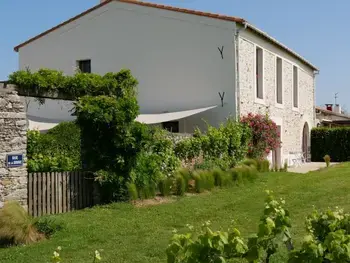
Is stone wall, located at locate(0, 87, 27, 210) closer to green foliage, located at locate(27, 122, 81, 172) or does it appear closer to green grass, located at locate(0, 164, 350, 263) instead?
green grass, located at locate(0, 164, 350, 263)

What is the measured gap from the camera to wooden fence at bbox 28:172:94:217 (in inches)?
397

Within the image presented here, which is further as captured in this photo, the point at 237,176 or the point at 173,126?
the point at 173,126

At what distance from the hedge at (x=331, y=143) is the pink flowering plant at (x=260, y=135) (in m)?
9.14

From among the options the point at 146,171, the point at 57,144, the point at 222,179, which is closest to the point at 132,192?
the point at 146,171

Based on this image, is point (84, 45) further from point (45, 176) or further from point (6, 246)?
point (6, 246)

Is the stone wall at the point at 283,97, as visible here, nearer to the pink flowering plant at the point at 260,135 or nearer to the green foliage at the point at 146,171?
the pink flowering plant at the point at 260,135

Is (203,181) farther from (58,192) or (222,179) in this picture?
(58,192)

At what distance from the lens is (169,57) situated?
742 inches

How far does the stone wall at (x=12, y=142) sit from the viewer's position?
9.48 m

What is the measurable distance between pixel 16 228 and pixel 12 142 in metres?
2.29

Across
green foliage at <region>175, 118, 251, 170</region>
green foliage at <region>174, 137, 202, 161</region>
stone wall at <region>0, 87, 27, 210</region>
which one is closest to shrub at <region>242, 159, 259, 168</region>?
green foliage at <region>175, 118, 251, 170</region>

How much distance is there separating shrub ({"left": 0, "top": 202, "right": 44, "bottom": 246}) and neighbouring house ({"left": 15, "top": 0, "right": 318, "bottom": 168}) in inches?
339

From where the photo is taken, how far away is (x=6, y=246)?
7.79 metres

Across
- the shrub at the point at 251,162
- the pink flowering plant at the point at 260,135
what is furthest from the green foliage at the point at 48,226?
the pink flowering plant at the point at 260,135
